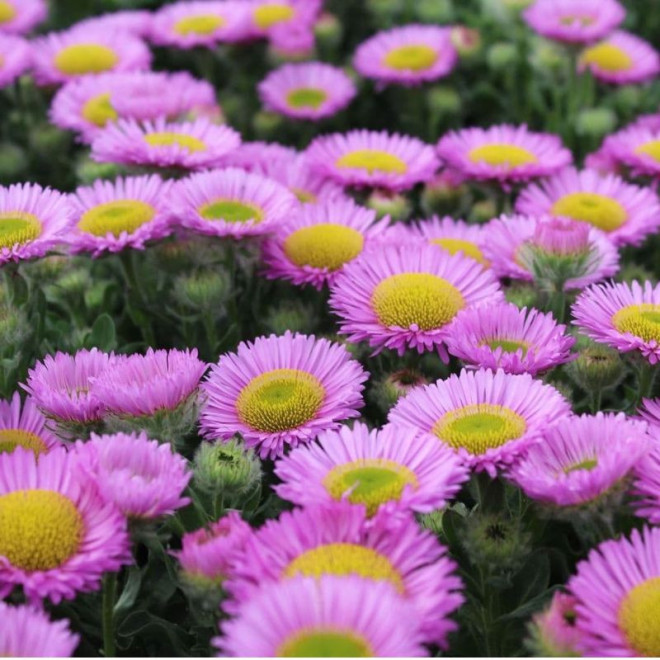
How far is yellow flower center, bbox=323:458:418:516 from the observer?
67.5 inches

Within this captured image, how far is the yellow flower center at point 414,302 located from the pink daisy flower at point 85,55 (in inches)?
69.9

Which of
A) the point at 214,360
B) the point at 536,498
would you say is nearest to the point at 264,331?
the point at 214,360

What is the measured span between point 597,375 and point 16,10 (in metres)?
2.98

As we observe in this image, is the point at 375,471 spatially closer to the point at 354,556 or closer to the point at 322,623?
the point at 354,556

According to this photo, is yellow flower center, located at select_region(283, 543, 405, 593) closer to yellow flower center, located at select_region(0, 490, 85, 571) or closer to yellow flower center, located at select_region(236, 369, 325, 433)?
yellow flower center, located at select_region(0, 490, 85, 571)

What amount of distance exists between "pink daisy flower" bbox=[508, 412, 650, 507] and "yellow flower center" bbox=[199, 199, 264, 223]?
1.06m

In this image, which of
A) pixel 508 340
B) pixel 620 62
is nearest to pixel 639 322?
pixel 508 340

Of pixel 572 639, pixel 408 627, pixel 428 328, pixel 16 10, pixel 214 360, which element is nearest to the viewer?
pixel 408 627

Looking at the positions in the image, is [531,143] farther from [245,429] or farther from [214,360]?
[245,429]

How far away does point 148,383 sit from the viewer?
1926 millimetres

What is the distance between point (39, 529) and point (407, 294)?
3.26 feet

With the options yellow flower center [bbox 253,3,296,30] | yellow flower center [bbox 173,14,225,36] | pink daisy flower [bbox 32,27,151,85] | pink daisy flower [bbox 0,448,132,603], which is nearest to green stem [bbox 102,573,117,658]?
pink daisy flower [bbox 0,448,132,603]

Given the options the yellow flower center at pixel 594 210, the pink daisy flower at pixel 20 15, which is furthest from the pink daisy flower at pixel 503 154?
the pink daisy flower at pixel 20 15

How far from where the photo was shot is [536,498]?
1.76 meters
